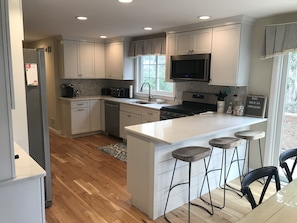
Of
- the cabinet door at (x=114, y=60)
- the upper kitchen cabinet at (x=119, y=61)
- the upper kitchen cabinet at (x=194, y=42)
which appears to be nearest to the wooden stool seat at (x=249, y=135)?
the upper kitchen cabinet at (x=194, y=42)

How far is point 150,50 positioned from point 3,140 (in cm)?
390

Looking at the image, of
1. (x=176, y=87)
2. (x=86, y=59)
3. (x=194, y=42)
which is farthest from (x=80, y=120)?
(x=194, y=42)

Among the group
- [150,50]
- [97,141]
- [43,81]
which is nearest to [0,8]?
[43,81]

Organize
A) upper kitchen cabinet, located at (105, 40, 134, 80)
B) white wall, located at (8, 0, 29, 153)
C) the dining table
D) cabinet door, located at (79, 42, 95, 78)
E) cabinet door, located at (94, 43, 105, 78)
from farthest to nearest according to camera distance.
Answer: cabinet door, located at (94, 43, 105, 78), cabinet door, located at (79, 42, 95, 78), upper kitchen cabinet, located at (105, 40, 134, 80), white wall, located at (8, 0, 29, 153), the dining table

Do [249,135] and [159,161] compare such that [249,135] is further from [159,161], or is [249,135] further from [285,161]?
[159,161]

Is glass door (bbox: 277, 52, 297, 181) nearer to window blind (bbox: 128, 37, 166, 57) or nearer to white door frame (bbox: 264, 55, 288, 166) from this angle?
white door frame (bbox: 264, 55, 288, 166)

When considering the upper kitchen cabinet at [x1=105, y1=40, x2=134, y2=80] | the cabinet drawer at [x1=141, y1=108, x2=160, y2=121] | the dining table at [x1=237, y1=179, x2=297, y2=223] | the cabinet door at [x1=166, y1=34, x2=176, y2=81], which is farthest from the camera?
the upper kitchen cabinet at [x1=105, y1=40, x2=134, y2=80]

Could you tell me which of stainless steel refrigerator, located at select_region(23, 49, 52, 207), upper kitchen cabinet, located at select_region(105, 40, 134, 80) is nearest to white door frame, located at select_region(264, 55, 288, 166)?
stainless steel refrigerator, located at select_region(23, 49, 52, 207)

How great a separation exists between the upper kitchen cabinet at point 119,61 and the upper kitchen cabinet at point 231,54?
7.89 feet

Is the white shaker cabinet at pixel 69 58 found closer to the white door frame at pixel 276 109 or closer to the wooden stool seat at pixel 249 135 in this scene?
the wooden stool seat at pixel 249 135

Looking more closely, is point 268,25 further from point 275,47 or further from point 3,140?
point 3,140

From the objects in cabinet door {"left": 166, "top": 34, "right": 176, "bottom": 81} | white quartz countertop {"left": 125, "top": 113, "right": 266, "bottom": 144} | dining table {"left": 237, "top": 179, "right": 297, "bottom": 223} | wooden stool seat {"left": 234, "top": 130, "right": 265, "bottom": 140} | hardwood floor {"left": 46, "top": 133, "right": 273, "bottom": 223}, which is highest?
cabinet door {"left": 166, "top": 34, "right": 176, "bottom": 81}

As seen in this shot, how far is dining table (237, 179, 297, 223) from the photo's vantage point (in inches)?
50.5

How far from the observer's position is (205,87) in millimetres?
4094
